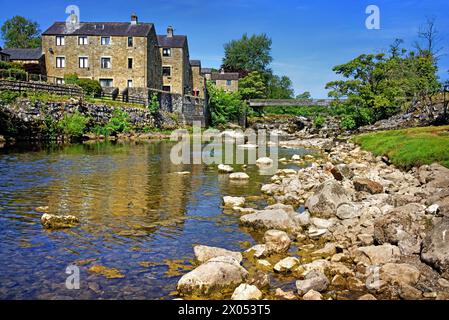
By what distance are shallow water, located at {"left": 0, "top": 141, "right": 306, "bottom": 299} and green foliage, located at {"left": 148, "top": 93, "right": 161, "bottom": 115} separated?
36.0 meters

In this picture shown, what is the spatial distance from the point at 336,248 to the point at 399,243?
1.39 metres

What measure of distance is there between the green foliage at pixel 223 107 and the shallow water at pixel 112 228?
55.5m

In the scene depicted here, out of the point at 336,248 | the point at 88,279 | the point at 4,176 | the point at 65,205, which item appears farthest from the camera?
the point at 4,176

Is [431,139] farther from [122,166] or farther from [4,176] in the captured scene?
[4,176]

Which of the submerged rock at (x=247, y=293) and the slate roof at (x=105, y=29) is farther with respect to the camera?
the slate roof at (x=105, y=29)

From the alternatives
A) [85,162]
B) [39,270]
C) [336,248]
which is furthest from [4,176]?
[336,248]

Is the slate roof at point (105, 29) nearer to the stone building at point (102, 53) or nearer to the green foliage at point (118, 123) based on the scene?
the stone building at point (102, 53)

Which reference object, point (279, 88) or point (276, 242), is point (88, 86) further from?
point (279, 88)

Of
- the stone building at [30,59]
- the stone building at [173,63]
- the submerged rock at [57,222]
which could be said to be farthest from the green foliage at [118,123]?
the submerged rock at [57,222]

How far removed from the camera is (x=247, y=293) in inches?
293

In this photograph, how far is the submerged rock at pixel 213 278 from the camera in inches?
305

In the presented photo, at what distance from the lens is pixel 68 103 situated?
151 feet

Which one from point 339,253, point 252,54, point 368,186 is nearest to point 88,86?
point 368,186

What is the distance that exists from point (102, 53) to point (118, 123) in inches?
698
